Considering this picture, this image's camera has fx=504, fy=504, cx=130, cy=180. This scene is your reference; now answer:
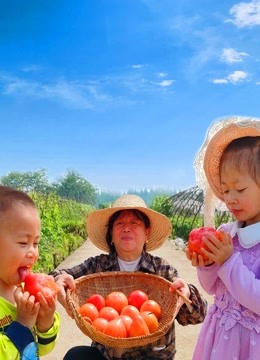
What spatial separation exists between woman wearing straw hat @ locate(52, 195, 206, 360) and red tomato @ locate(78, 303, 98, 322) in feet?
0.40

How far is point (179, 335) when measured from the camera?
16.6 feet

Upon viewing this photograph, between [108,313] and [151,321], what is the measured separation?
0.21 metres

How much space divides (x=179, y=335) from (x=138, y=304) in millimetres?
2714

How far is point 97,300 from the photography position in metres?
2.54

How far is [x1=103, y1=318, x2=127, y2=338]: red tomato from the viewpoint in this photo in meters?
2.25

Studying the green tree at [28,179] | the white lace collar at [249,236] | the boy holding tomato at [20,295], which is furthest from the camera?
the green tree at [28,179]

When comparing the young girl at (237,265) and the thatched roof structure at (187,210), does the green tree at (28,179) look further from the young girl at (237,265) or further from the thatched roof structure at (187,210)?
the young girl at (237,265)

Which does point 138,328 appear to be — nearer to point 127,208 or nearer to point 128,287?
point 128,287

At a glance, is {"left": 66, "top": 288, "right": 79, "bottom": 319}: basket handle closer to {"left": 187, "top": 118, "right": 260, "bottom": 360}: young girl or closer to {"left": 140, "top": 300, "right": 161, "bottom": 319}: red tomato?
{"left": 140, "top": 300, "right": 161, "bottom": 319}: red tomato

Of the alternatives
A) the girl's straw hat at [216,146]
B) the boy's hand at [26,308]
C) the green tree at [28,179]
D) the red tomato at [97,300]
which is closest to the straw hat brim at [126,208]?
the girl's straw hat at [216,146]

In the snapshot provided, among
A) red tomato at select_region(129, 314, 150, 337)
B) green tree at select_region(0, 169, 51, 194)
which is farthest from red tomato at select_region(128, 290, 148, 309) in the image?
green tree at select_region(0, 169, 51, 194)

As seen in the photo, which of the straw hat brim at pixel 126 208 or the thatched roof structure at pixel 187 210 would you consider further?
the thatched roof structure at pixel 187 210

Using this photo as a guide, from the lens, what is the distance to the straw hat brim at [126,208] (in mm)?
2906

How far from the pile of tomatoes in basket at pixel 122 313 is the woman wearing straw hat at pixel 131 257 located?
0.16m
